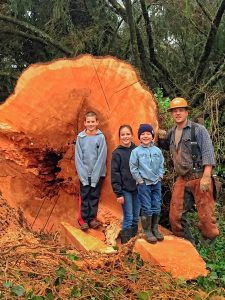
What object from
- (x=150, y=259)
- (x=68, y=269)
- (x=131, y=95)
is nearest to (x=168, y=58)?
(x=131, y=95)

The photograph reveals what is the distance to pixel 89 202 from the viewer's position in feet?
17.5

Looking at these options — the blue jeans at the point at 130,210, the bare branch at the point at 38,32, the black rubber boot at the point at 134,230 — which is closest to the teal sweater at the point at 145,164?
the blue jeans at the point at 130,210

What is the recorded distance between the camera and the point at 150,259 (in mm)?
4473

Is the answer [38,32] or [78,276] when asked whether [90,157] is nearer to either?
[78,276]

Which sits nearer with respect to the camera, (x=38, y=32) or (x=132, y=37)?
(x=132, y=37)

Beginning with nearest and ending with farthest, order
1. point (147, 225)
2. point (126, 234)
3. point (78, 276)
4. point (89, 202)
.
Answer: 1. point (78, 276)
2. point (147, 225)
3. point (126, 234)
4. point (89, 202)

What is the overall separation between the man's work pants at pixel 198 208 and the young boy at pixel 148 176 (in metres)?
0.29

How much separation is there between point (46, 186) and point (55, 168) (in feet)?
0.81

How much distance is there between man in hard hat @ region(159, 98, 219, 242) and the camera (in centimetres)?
495

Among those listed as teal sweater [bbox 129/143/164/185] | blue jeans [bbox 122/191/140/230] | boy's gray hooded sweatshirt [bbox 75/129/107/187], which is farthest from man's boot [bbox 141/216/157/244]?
boy's gray hooded sweatshirt [bbox 75/129/107/187]

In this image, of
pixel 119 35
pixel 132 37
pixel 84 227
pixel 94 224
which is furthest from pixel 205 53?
pixel 84 227

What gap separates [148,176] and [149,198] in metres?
0.23

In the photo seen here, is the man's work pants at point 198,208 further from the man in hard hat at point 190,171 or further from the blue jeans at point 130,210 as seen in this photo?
the blue jeans at point 130,210

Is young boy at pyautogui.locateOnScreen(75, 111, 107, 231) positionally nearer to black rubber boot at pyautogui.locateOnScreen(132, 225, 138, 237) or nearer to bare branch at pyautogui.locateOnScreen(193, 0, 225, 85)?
black rubber boot at pyautogui.locateOnScreen(132, 225, 138, 237)
